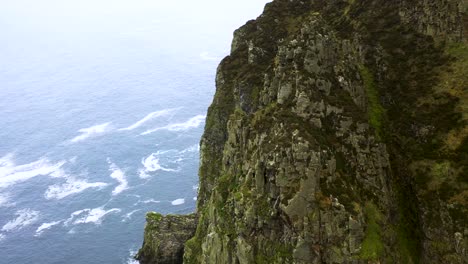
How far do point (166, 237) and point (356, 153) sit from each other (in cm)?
4160

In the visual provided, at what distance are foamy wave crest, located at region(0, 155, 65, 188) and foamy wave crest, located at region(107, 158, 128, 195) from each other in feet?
44.9

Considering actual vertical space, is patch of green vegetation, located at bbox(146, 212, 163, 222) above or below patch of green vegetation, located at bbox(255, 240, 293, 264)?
above

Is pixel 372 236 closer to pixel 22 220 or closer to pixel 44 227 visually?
pixel 44 227

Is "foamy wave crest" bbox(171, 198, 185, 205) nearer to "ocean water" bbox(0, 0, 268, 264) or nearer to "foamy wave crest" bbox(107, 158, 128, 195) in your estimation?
"ocean water" bbox(0, 0, 268, 264)

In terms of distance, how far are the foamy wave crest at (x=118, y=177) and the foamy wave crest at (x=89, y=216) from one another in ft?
30.4

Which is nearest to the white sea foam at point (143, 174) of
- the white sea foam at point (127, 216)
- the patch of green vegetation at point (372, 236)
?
the white sea foam at point (127, 216)

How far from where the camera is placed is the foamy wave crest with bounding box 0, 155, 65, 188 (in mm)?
137375

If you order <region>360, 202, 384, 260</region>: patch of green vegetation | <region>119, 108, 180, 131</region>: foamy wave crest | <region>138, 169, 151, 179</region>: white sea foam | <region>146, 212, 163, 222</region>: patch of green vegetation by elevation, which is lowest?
<region>360, 202, 384, 260</region>: patch of green vegetation

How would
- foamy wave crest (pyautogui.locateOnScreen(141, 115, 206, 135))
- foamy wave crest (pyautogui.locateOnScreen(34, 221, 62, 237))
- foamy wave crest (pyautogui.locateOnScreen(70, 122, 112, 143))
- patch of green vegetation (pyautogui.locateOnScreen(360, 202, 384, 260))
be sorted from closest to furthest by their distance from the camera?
patch of green vegetation (pyautogui.locateOnScreen(360, 202, 384, 260))
foamy wave crest (pyautogui.locateOnScreen(34, 221, 62, 237))
foamy wave crest (pyautogui.locateOnScreen(70, 122, 112, 143))
foamy wave crest (pyautogui.locateOnScreen(141, 115, 206, 135))

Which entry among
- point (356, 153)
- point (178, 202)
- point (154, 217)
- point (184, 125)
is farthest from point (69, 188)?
point (356, 153)

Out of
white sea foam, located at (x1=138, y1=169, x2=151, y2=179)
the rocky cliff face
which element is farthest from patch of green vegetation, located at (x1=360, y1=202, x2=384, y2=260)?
white sea foam, located at (x1=138, y1=169, x2=151, y2=179)

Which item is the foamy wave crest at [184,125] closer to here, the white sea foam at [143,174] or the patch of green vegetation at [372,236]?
the white sea foam at [143,174]

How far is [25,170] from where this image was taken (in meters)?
143

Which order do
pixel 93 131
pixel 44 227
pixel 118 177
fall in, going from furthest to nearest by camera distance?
pixel 93 131
pixel 118 177
pixel 44 227
